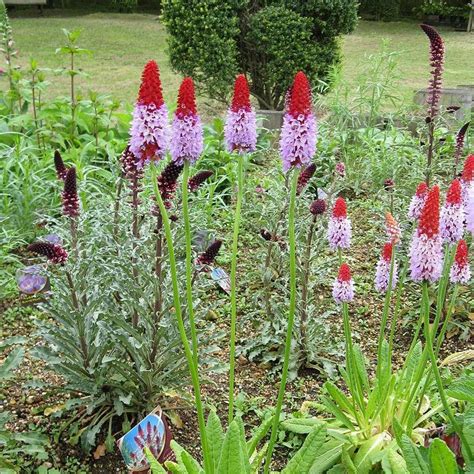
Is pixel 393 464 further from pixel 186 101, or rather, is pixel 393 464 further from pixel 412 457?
pixel 186 101

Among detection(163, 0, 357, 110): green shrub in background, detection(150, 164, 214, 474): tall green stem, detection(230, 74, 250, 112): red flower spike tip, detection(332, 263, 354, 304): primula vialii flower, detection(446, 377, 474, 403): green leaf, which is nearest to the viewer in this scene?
detection(150, 164, 214, 474): tall green stem

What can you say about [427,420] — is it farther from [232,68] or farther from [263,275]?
[232,68]

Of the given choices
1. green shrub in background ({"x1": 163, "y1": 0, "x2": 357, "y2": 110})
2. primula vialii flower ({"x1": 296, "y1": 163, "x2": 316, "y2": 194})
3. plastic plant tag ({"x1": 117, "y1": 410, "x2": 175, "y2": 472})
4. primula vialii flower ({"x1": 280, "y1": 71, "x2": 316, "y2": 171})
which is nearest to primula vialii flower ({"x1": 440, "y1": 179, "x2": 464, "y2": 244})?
primula vialii flower ({"x1": 280, "y1": 71, "x2": 316, "y2": 171})

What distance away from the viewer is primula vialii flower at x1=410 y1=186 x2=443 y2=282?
1.88 meters

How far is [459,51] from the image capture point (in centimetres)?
1498

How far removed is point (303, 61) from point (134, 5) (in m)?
14.1

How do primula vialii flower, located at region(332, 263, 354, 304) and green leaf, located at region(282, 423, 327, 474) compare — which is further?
primula vialii flower, located at region(332, 263, 354, 304)

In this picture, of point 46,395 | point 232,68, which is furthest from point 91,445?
point 232,68

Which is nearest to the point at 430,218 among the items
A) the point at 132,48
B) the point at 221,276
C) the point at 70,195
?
the point at 70,195

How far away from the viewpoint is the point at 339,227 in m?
2.35

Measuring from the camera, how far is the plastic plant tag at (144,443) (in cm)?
248

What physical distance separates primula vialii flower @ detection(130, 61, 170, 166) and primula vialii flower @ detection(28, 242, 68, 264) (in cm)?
69

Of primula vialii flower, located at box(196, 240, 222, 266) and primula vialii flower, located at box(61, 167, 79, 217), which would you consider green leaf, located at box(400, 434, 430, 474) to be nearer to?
primula vialii flower, located at box(196, 240, 222, 266)

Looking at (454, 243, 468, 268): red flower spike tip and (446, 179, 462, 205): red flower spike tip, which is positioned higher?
(446, 179, 462, 205): red flower spike tip
